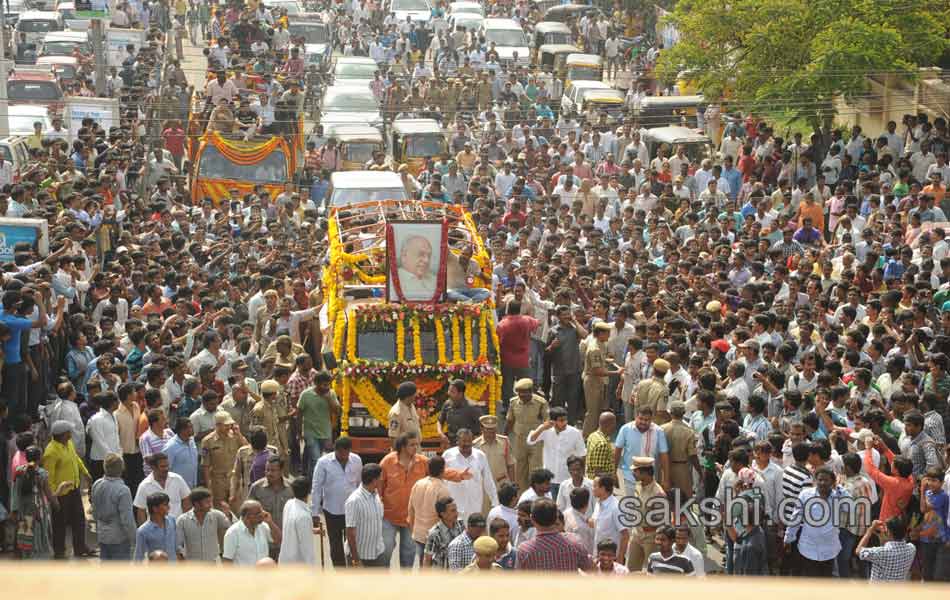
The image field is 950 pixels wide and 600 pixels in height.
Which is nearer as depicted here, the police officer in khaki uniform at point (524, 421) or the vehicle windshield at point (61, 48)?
the police officer in khaki uniform at point (524, 421)

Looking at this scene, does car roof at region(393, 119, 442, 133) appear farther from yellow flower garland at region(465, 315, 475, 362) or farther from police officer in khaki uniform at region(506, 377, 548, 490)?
police officer in khaki uniform at region(506, 377, 548, 490)

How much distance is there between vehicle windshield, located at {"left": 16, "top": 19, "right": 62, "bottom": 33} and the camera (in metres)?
43.5

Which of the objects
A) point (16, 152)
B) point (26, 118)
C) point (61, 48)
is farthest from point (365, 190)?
point (61, 48)

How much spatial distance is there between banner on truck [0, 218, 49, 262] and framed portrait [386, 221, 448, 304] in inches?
166

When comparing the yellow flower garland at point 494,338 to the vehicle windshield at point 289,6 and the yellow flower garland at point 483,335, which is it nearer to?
the yellow flower garland at point 483,335

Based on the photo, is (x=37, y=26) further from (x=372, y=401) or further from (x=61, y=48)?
(x=372, y=401)

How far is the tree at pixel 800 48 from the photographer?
2817 cm

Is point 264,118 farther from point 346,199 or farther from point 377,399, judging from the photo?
point 377,399

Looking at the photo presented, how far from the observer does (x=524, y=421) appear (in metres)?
13.7

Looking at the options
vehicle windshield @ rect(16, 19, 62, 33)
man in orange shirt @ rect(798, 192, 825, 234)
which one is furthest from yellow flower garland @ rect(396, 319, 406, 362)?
vehicle windshield @ rect(16, 19, 62, 33)

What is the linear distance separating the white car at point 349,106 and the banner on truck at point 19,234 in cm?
1785

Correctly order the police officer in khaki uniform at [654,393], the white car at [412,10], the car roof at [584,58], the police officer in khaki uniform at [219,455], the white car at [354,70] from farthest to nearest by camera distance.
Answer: the white car at [412,10] → the car roof at [584,58] → the white car at [354,70] → the police officer in khaki uniform at [654,393] → the police officer in khaki uniform at [219,455]

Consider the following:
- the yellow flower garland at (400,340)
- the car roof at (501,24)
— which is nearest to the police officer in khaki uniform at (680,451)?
the yellow flower garland at (400,340)

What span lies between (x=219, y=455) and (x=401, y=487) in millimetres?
1691
